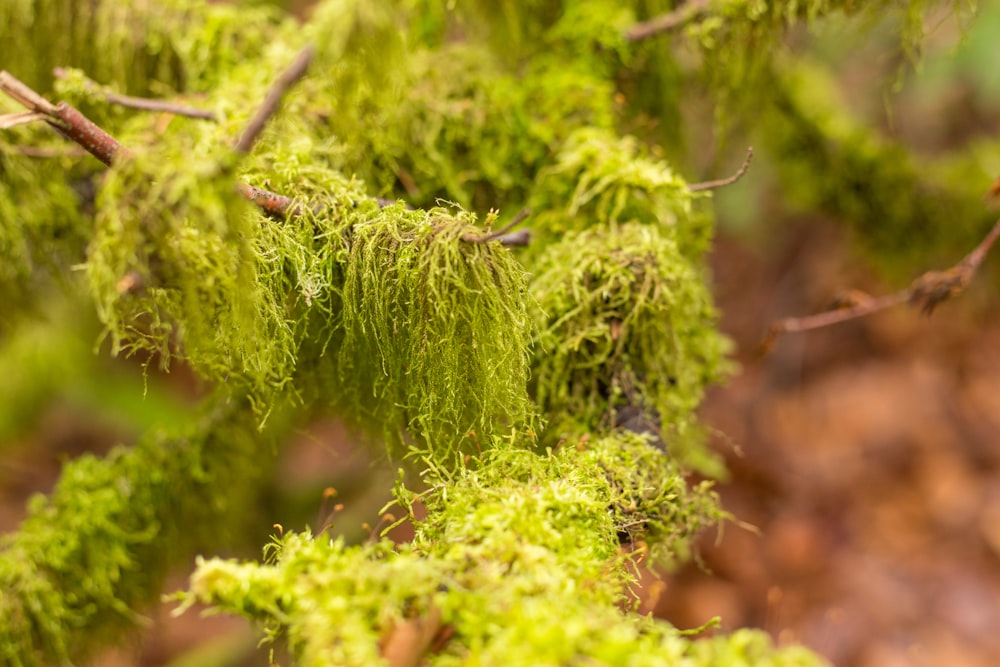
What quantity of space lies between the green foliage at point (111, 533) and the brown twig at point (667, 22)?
99 cm

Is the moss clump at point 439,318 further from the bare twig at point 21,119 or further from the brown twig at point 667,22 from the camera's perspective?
the brown twig at point 667,22

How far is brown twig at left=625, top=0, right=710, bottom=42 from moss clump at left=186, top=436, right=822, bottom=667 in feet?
2.96

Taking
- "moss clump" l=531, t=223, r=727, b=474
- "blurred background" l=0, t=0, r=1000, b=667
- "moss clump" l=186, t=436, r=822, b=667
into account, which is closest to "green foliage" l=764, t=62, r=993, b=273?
"blurred background" l=0, t=0, r=1000, b=667

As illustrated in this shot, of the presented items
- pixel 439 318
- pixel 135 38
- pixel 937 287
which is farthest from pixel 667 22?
pixel 135 38

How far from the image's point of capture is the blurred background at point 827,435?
227 cm

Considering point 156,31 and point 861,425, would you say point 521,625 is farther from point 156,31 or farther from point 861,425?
point 861,425

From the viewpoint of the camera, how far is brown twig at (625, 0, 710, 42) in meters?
1.30

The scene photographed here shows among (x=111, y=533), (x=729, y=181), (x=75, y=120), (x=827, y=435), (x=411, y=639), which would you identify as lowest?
(x=827, y=435)

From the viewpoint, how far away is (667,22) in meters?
1.35

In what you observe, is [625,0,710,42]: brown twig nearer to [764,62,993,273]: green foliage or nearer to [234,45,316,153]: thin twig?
[764,62,993,273]: green foliage

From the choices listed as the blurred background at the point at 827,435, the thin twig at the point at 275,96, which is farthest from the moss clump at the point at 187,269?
the blurred background at the point at 827,435

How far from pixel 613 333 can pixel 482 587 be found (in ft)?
1.59

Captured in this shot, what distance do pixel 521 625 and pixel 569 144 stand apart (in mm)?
860

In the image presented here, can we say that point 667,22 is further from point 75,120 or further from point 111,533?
point 111,533
